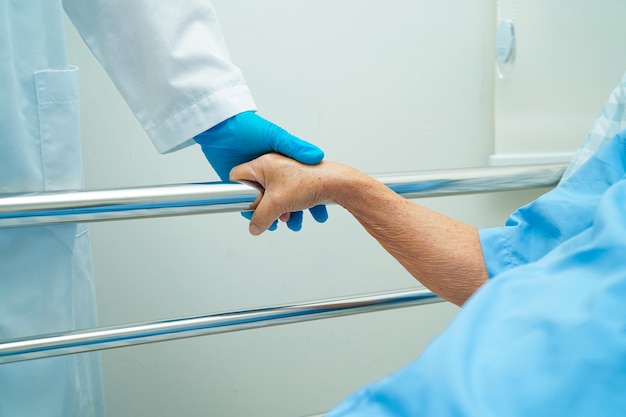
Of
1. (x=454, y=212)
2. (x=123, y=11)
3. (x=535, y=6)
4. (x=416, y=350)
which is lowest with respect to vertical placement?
(x=416, y=350)

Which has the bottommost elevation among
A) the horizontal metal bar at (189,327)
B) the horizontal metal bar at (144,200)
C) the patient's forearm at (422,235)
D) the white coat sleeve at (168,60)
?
the horizontal metal bar at (189,327)

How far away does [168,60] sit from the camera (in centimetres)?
77

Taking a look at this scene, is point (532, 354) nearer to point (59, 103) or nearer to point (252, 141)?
point (252, 141)

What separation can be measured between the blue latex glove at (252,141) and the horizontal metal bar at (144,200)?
0.08 m

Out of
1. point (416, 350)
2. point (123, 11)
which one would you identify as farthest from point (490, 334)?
point (416, 350)

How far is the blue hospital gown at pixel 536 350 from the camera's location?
1.11 ft

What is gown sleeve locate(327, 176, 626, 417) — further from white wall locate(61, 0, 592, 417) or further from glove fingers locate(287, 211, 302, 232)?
white wall locate(61, 0, 592, 417)

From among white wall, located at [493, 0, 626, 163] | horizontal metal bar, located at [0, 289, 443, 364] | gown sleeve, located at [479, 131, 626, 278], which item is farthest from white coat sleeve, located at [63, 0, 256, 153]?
white wall, located at [493, 0, 626, 163]

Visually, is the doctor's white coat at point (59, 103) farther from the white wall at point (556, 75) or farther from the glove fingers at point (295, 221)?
the white wall at point (556, 75)

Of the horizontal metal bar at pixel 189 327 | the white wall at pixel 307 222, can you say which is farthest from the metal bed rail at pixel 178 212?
the white wall at pixel 307 222

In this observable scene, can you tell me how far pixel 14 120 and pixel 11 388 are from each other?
1.13 feet

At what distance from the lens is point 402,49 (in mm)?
1457

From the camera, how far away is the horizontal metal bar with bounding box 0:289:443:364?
688mm

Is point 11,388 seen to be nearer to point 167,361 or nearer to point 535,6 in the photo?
point 167,361
